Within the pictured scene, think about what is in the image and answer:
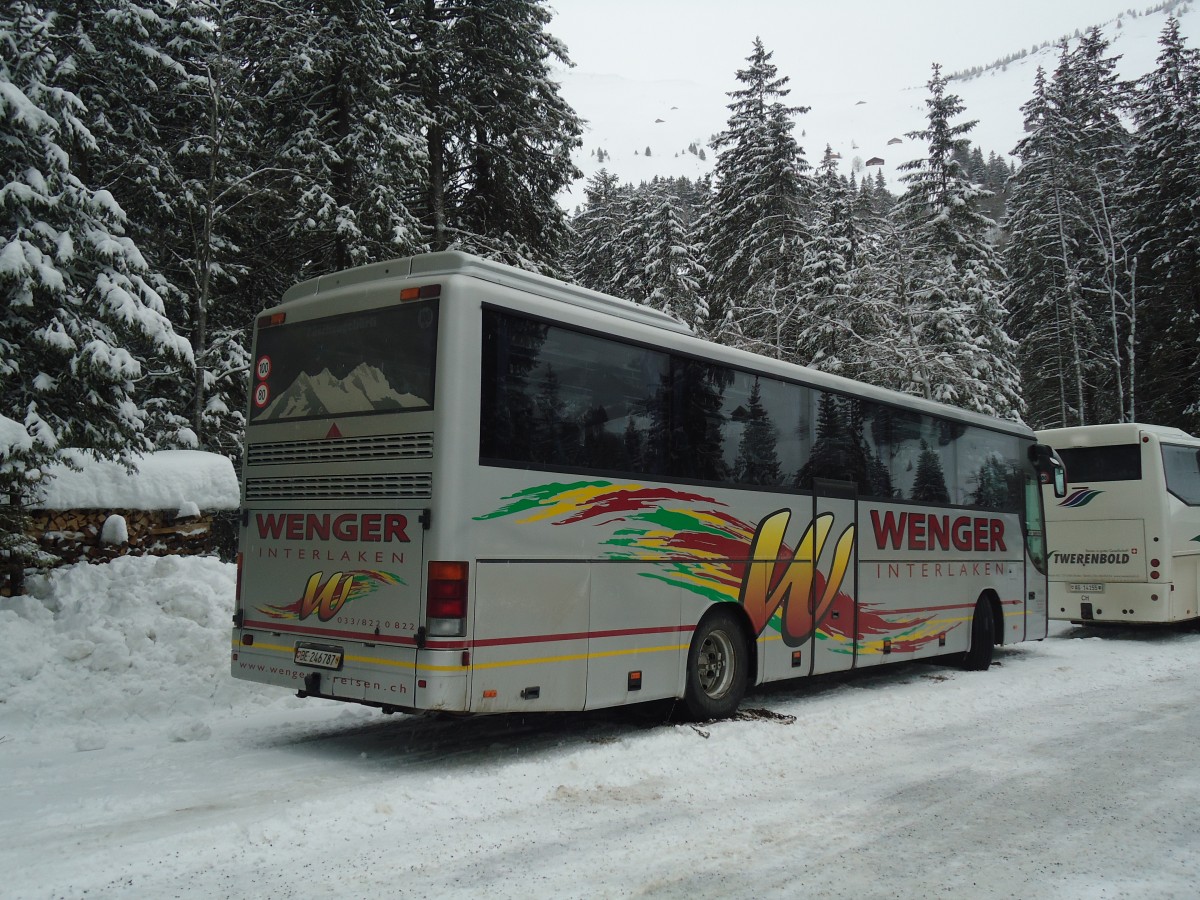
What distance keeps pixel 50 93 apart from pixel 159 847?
9242mm

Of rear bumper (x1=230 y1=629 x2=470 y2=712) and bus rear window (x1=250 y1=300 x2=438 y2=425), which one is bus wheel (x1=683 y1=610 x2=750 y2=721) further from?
bus rear window (x1=250 y1=300 x2=438 y2=425)

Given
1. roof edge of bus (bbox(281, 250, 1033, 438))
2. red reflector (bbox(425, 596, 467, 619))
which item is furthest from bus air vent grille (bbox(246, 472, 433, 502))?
roof edge of bus (bbox(281, 250, 1033, 438))

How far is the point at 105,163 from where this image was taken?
16.0 meters

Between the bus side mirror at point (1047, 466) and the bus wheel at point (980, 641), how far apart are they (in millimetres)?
2867

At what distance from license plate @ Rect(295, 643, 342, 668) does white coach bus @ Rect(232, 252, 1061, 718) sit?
0.7 inches

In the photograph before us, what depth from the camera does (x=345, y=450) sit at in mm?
7246

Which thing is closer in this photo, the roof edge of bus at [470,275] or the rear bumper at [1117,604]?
the roof edge of bus at [470,275]

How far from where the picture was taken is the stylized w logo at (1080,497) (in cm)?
1697

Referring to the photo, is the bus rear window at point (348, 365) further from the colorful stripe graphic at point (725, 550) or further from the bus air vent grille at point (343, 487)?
the colorful stripe graphic at point (725, 550)

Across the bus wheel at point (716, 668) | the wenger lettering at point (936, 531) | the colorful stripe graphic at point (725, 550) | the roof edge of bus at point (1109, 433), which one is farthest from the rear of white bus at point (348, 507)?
the roof edge of bus at point (1109, 433)

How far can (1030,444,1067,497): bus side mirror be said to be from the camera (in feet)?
48.6

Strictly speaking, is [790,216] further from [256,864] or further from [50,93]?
[256,864]

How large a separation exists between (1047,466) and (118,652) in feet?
43.8

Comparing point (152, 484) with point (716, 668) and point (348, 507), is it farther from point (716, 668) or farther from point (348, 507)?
point (716, 668)
